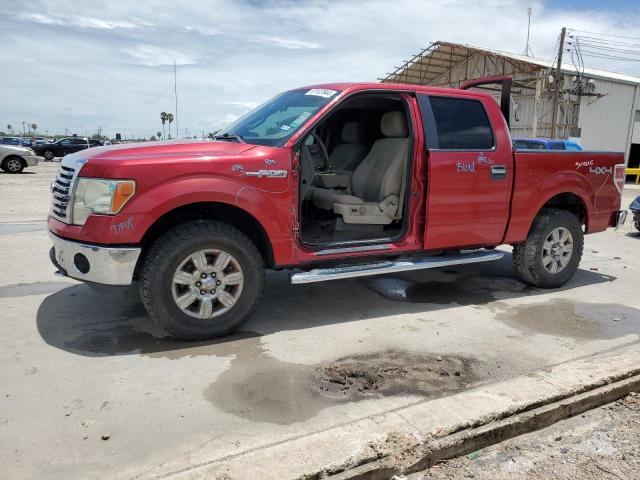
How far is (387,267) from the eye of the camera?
463cm

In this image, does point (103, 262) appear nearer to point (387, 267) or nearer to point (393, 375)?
point (393, 375)

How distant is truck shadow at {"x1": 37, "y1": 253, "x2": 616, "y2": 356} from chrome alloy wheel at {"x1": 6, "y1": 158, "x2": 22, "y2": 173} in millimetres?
17732

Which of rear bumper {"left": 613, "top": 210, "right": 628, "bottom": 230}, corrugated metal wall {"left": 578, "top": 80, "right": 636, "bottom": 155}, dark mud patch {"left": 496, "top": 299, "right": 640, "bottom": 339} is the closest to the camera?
dark mud patch {"left": 496, "top": 299, "right": 640, "bottom": 339}

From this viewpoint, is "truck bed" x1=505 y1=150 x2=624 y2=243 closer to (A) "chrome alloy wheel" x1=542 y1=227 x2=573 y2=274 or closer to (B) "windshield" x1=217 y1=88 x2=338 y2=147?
(A) "chrome alloy wheel" x1=542 y1=227 x2=573 y2=274

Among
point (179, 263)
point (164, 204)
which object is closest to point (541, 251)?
point (179, 263)

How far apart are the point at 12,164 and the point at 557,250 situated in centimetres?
2058

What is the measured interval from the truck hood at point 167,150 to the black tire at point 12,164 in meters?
18.8

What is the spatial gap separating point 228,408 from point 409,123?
299 cm

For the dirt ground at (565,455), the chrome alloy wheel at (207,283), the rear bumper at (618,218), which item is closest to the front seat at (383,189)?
the chrome alloy wheel at (207,283)

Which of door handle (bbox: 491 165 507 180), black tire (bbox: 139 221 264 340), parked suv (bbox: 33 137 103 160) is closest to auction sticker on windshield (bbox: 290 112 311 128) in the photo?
black tire (bbox: 139 221 264 340)

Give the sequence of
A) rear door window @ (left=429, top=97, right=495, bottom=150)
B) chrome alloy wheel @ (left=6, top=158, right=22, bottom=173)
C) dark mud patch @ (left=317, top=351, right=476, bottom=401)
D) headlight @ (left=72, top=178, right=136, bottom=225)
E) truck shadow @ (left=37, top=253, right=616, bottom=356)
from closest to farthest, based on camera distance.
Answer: dark mud patch @ (left=317, top=351, right=476, bottom=401)
headlight @ (left=72, top=178, right=136, bottom=225)
truck shadow @ (left=37, top=253, right=616, bottom=356)
rear door window @ (left=429, top=97, right=495, bottom=150)
chrome alloy wheel @ (left=6, top=158, right=22, bottom=173)

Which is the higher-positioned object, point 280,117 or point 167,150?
point 280,117

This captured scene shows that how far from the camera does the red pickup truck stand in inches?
145

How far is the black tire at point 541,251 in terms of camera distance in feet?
18.3
